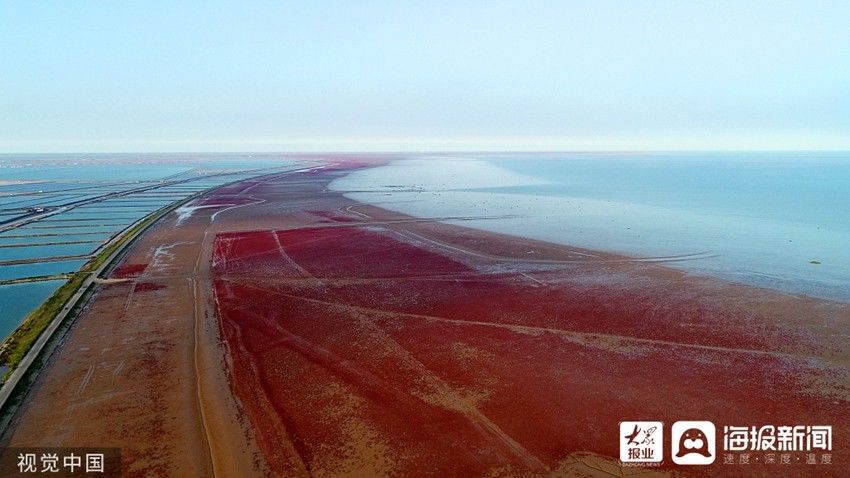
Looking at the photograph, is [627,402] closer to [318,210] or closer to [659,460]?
[659,460]

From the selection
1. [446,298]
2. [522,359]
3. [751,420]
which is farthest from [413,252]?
[751,420]

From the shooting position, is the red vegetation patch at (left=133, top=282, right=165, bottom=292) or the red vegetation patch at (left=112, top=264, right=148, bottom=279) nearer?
the red vegetation patch at (left=133, top=282, right=165, bottom=292)

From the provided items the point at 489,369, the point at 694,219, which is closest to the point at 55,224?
the point at 489,369

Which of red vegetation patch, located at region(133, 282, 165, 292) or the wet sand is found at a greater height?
red vegetation patch, located at region(133, 282, 165, 292)

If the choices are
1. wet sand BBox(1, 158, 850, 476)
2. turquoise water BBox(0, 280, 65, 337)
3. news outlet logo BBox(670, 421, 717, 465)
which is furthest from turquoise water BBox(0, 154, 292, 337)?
news outlet logo BBox(670, 421, 717, 465)

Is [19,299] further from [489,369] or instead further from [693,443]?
[693,443]

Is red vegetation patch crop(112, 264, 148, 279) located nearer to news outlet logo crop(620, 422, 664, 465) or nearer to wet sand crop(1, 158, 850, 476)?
wet sand crop(1, 158, 850, 476)

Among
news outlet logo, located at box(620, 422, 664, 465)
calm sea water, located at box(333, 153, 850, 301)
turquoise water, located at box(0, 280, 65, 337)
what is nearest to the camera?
news outlet logo, located at box(620, 422, 664, 465)

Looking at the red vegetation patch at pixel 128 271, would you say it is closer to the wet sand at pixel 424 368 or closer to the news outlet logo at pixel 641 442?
the wet sand at pixel 424 368
